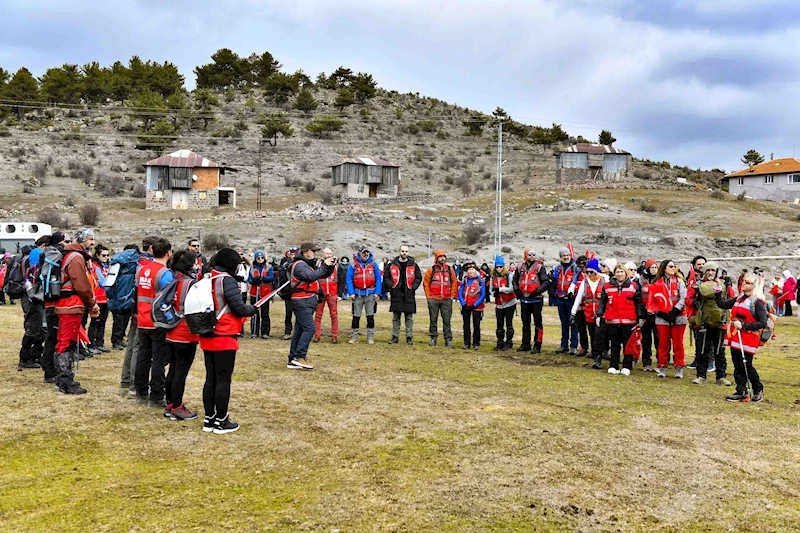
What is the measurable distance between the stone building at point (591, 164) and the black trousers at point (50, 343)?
68.9m

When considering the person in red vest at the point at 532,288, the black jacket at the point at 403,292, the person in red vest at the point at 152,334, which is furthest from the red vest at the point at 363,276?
the person in red vest at the point at 152,334

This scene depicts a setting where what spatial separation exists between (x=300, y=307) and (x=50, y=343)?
3.69m

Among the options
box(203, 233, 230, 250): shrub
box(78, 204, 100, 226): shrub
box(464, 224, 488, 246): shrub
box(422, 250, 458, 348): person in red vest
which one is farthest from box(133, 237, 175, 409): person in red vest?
box(78, 204, 100, 226): shrub

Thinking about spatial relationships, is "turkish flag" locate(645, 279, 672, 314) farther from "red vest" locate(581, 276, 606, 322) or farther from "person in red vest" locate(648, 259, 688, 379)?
"red vest" locate(581, 276, 606, 322)

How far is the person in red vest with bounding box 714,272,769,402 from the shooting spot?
893cm

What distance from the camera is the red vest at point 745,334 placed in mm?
8984

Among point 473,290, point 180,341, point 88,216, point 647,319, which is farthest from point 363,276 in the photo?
point 88,216

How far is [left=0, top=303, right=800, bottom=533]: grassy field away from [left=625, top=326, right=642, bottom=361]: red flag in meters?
1.38

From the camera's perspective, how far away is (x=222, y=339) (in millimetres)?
6781

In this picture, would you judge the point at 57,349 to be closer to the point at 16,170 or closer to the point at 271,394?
the point at 271,394

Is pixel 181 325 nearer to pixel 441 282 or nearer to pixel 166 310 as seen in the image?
pixel 166 310

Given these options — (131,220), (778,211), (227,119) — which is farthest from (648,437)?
(227,119)

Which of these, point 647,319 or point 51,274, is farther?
point 647,319

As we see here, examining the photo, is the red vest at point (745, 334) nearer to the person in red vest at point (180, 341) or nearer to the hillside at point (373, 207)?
the person in red vest at point (180, 341)
